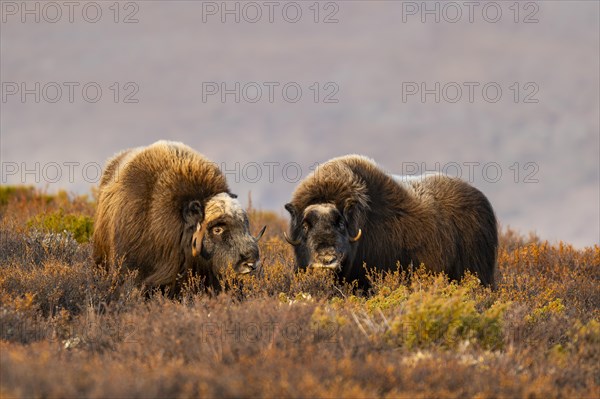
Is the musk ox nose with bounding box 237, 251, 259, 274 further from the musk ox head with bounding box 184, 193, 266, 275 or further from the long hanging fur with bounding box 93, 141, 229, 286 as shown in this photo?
the long hanging fur with bounding box 93, 141, 229, 286

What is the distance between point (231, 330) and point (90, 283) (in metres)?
2.91

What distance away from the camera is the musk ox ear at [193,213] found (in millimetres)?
7676

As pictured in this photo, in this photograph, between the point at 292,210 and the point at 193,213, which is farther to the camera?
the point at 292,210

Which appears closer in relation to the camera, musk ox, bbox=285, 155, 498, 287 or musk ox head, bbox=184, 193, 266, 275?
musk ox head, bbox=184, 193, 266, 275

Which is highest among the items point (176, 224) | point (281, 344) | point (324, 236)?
point (176, 224)

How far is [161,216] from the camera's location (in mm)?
7691

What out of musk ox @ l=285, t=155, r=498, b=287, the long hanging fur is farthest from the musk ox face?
the long hanging fur

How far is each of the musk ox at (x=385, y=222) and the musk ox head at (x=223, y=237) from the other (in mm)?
876

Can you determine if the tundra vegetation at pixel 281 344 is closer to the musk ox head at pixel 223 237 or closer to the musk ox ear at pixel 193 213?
the musk ox head at pixel 223 237

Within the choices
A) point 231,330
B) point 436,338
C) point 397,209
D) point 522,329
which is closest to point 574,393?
point 436,338

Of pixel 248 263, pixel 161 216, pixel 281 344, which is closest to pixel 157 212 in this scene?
pixel 161 216

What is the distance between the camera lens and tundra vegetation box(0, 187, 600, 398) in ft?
13.7

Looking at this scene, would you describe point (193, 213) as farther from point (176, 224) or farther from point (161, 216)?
point (161, 216)

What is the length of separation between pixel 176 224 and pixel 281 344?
2.93 m
